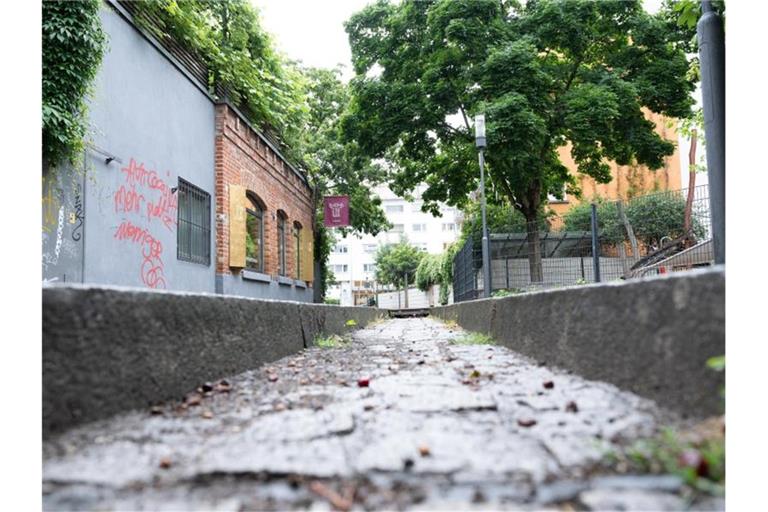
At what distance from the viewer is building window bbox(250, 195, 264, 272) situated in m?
11.1

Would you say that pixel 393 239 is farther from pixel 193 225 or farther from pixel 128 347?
pixel 128 347

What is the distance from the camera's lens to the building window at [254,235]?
11.1 metres

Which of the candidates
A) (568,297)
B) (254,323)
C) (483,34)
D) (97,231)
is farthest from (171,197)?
(483,34)

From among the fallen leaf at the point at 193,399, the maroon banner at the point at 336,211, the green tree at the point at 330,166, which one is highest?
the green tree at the point at 330,166

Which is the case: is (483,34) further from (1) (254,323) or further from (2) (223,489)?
(2) (223,489)

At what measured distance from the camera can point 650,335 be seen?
1903 mm

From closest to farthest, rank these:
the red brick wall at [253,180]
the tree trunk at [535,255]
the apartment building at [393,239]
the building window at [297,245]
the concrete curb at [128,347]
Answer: the concrete curb at [128,347] → the red brick wall at [253,180] → the tree trunk at [535,255] → the building window at [297,245] → the apartment building at [393,239]

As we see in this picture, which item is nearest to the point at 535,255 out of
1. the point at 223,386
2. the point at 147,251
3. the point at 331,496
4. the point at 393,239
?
the point at 147,251

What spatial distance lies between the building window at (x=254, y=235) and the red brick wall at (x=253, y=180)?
0.38ft

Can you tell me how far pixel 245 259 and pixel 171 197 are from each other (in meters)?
2.69

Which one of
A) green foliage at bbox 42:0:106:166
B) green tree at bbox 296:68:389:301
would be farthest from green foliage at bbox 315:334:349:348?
green tree at bbox 296:68:389:301

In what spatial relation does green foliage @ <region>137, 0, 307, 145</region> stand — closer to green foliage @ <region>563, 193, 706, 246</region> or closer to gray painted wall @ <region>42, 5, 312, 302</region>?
gray painted wall @ <region>42, 5, 312, 302</region>

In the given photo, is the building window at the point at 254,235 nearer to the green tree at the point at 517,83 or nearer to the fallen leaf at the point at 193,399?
the green tree at the point at 517,83

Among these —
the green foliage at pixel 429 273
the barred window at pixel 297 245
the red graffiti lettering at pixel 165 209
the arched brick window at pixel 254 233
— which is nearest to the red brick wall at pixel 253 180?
the arched brick window at pixel 254 233
